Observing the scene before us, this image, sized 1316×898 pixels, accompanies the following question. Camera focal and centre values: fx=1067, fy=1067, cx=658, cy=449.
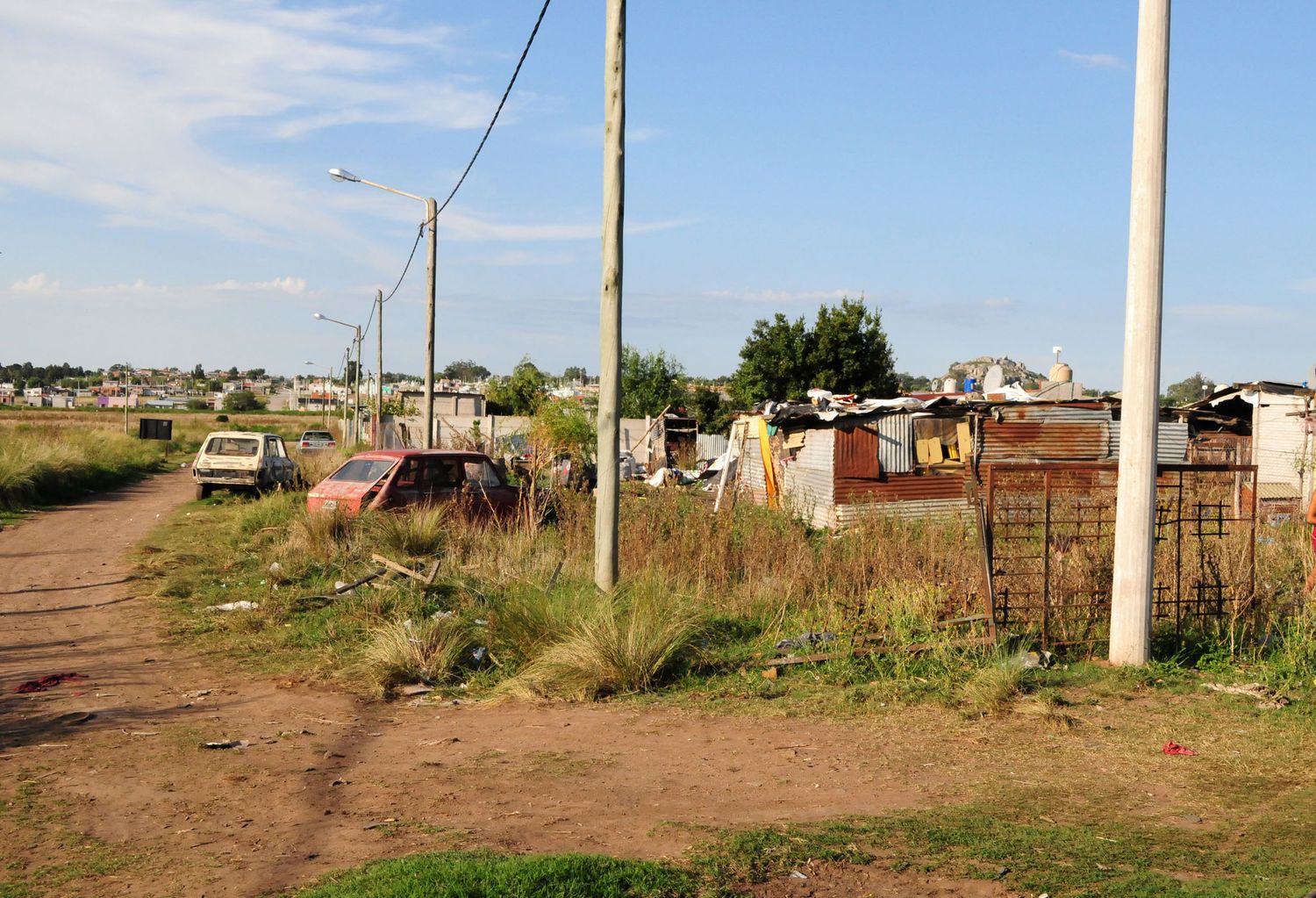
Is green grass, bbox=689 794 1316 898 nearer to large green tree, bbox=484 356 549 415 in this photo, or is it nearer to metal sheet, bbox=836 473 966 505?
metal sheet, bbox=836 473 966 505

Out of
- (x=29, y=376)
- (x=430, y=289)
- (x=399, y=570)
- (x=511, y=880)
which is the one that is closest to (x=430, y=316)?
(x=430, y=289)

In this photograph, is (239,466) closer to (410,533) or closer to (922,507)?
(410,533)

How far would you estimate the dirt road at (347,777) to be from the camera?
473 cm

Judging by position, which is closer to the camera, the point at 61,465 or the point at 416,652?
the point at 416,652

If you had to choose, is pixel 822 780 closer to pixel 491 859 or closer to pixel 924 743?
pixel 924 743

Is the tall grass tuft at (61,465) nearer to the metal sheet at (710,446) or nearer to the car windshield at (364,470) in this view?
the car windshield at (364,470)

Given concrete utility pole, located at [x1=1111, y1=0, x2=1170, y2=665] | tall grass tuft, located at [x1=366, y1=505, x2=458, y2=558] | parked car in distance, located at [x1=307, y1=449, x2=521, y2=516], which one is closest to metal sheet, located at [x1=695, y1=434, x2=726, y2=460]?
parked car in distance, located at [x1=307, y1=449, x2=521, y2=516]

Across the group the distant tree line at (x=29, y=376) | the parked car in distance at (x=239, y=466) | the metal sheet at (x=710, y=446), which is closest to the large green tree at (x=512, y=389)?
the metal sheet at (x=710, y=446)

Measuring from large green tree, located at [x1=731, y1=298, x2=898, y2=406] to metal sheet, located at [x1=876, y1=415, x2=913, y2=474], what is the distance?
27341 millimetres

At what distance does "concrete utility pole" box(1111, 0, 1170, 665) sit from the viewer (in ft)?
26.5

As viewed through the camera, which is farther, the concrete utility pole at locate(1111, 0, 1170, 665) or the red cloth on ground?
the concrete utility pole at locate(1111, 0, 1170, 665)

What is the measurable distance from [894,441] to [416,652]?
46.9 feet

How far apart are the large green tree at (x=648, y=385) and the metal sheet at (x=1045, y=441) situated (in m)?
43.9

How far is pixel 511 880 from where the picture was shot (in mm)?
4129
